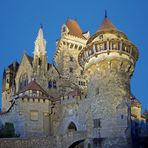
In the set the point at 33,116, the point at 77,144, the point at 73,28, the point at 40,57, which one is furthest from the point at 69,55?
the point at 77,144

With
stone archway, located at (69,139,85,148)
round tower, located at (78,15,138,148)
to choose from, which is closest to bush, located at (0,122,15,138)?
stone archway, located at (69,139,85,148)

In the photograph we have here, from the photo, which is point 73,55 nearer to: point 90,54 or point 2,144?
point 90,54

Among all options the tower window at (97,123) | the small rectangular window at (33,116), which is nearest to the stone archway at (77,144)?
the tower window at (97,123)

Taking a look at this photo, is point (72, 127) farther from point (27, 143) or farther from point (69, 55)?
point (69, 55)

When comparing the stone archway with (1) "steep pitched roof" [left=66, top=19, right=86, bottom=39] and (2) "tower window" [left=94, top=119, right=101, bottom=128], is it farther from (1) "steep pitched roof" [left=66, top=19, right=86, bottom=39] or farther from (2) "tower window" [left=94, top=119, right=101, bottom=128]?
(1) "steep pitched roof" [left=66, top=19, right=86, bottom=39]

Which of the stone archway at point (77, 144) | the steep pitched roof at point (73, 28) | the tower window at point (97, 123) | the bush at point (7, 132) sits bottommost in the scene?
the stone archway at point (77, 144)

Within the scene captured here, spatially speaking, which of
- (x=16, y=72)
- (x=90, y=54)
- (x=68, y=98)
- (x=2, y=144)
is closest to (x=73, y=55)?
(x=16, y=72)

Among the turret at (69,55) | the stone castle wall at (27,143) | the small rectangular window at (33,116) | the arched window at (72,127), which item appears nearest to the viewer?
the stone castle wall at (27,143)

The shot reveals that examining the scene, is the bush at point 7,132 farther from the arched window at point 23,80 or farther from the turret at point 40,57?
the arched window at point 23,80

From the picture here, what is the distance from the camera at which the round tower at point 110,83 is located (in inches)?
1256

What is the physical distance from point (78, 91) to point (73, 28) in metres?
17.7

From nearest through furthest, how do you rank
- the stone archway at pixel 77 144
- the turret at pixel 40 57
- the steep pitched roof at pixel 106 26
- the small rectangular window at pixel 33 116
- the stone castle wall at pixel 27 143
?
the stone castle wall at pixel 27 143 < the stone archway at pixel 77 144 < the steep pitched roof at pixel 106 26 < the small rectangular window at pixel 33 116 < the turret at pixel 40 57

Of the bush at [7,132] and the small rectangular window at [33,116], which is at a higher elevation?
the small rectangular window at [33,116]

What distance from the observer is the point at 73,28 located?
58.0 meters
